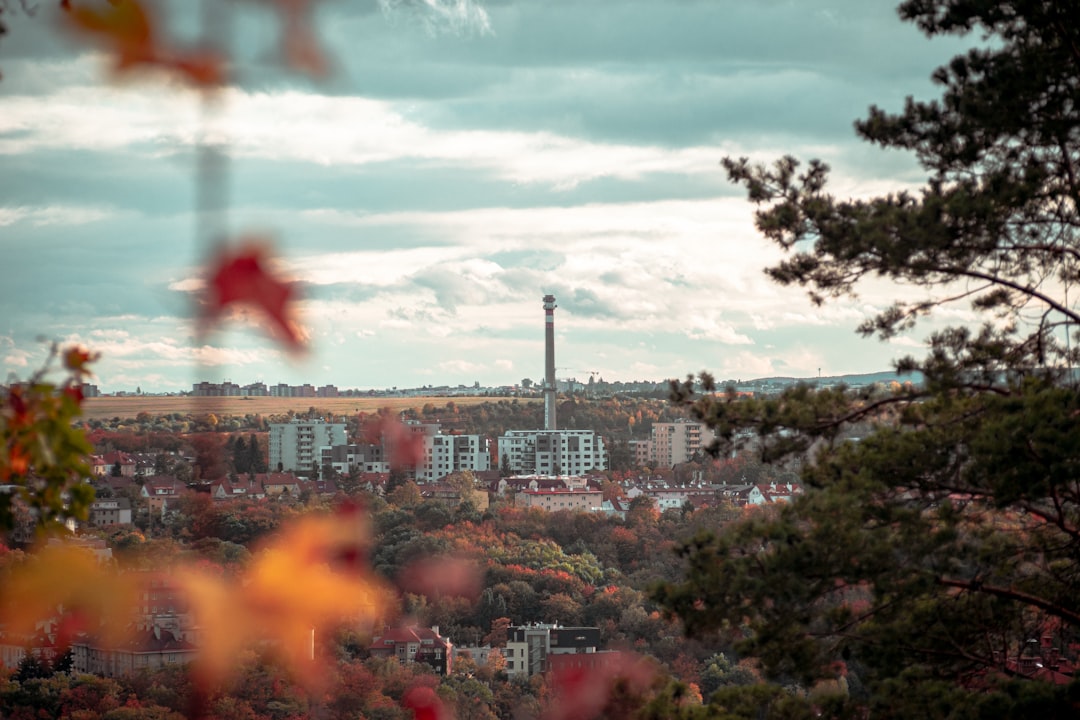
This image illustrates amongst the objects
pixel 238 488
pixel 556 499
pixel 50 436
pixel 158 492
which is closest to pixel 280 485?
pixel 238 488

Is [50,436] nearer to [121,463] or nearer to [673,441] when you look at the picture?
[121,463]

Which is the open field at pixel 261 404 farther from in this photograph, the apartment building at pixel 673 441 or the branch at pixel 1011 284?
the apartment building at pixel 673 441

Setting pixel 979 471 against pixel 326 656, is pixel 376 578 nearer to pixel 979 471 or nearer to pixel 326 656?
pixel 326 656

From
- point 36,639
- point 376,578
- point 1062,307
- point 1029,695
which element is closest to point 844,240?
point 1062,307

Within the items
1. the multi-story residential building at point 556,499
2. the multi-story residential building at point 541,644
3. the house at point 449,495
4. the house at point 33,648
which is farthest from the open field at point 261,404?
the multi-story residential building at point 556,499

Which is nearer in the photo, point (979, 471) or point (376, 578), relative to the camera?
point (979, 471)

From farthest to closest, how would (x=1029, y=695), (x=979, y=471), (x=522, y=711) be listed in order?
(x=522, y=711) → (x=979, y=471) → (x=1029, y=695)
